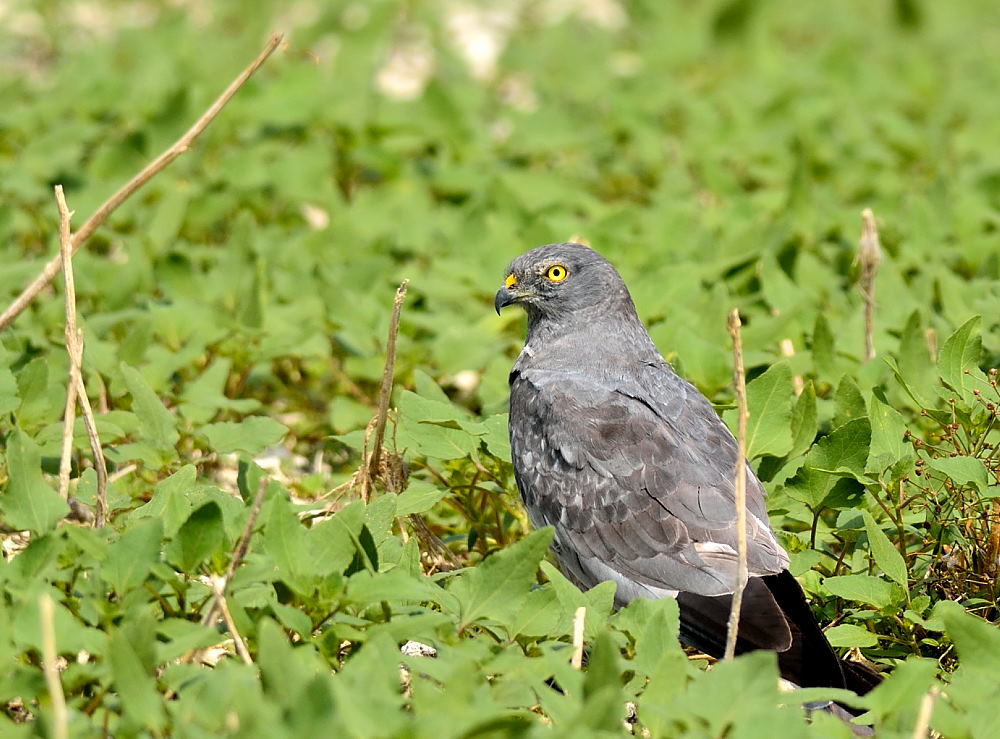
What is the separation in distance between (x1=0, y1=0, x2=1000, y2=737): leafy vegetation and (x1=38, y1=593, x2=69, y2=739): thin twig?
1.5 inches

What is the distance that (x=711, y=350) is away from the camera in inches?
181

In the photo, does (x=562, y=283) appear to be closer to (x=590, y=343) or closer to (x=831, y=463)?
(x=590, y=343)

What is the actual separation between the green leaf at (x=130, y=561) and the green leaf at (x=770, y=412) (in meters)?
1.87

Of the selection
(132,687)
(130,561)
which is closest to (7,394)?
(130,561)

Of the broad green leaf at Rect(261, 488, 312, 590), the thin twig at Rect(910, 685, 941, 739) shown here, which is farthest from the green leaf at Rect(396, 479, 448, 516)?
the thin twig at Rect(910, 685, 941, 739)

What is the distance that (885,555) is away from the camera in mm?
3537

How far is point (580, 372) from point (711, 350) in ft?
1.74

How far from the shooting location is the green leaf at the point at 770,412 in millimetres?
4043

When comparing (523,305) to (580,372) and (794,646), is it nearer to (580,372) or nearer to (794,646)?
(580,372)

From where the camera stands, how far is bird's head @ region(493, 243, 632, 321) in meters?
4.64

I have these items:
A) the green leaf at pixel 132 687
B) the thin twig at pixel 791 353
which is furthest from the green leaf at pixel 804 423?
the green leaf at pixel 132 687

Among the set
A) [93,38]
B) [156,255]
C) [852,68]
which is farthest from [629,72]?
[156,255]

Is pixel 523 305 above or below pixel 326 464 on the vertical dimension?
above

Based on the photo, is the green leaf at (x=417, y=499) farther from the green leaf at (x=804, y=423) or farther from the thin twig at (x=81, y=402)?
the green leaf at (x=804, y=423)
